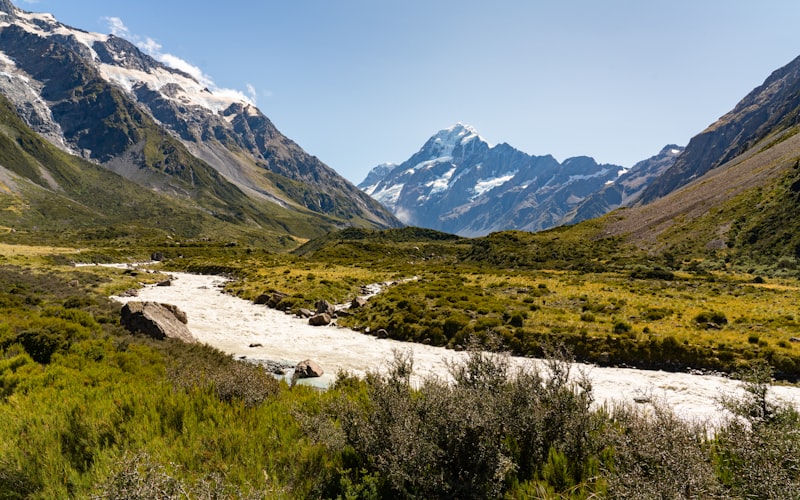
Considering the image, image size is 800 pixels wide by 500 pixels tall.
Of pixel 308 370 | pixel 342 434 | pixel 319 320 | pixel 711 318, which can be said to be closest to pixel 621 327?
pixel 711 318

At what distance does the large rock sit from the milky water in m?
2.61

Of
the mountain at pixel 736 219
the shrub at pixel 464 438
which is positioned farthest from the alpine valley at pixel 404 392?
the mountain at pixel 736 219

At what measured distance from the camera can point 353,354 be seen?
23.6 metres

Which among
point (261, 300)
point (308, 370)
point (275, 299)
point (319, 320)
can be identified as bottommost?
point (261, 300)

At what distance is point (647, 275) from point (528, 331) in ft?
127

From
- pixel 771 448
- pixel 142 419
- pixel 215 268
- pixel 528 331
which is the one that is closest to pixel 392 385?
pixel 142 419

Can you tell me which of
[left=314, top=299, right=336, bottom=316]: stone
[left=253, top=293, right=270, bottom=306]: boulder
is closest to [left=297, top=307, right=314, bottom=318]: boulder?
[left=314, top=299, right=336, bottom=316]: stone

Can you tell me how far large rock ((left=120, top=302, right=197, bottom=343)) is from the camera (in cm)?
1988

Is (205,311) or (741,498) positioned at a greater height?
(741,498)

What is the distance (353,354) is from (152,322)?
11.1 m

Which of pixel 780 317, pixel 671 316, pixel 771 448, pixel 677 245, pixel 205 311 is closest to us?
pixel 771 448

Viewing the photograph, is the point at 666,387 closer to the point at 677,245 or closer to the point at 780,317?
the point at 780,317

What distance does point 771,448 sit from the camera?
227 inches

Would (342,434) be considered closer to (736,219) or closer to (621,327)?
(621,327)
